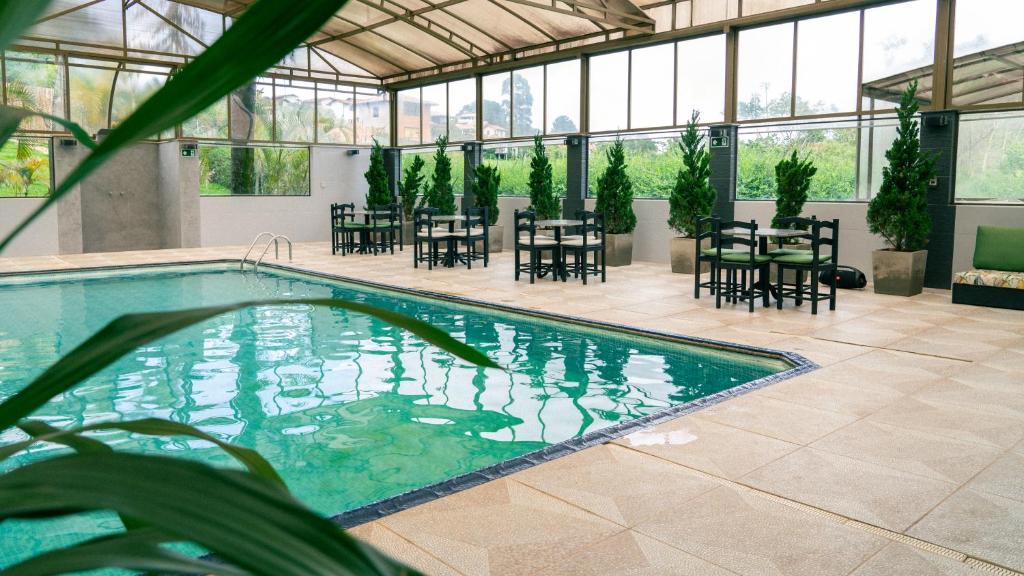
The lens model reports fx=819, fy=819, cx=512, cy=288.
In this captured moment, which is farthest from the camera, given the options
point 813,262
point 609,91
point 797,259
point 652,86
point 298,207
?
point 298,207

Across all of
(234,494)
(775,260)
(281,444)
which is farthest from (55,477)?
(775,260)

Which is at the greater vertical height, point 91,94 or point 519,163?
point 91,94

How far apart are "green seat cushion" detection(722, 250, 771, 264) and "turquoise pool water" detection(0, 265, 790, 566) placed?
1.81 m

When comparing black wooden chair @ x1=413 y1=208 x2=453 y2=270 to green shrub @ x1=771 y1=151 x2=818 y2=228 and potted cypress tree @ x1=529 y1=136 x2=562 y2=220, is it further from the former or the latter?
green shrub @ x1=771 y1=151 x2=818 y2=228

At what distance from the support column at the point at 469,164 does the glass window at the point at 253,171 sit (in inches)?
149

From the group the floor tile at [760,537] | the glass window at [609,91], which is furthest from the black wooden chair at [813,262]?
the glass window at [609,91]

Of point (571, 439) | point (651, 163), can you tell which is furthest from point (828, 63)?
point (571, 439)

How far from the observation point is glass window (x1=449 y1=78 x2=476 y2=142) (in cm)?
1702

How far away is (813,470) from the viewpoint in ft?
11.6

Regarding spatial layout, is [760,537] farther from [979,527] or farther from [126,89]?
[126,89]

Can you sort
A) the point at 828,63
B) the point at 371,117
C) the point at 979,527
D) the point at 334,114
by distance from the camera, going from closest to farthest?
1. the point at 979,527
2. the point at 828,63
3. the point at 334,114
4. the point at 371,117

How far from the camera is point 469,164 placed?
17.0 metres

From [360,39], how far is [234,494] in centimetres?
1783

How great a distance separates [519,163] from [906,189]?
26.3 feet
